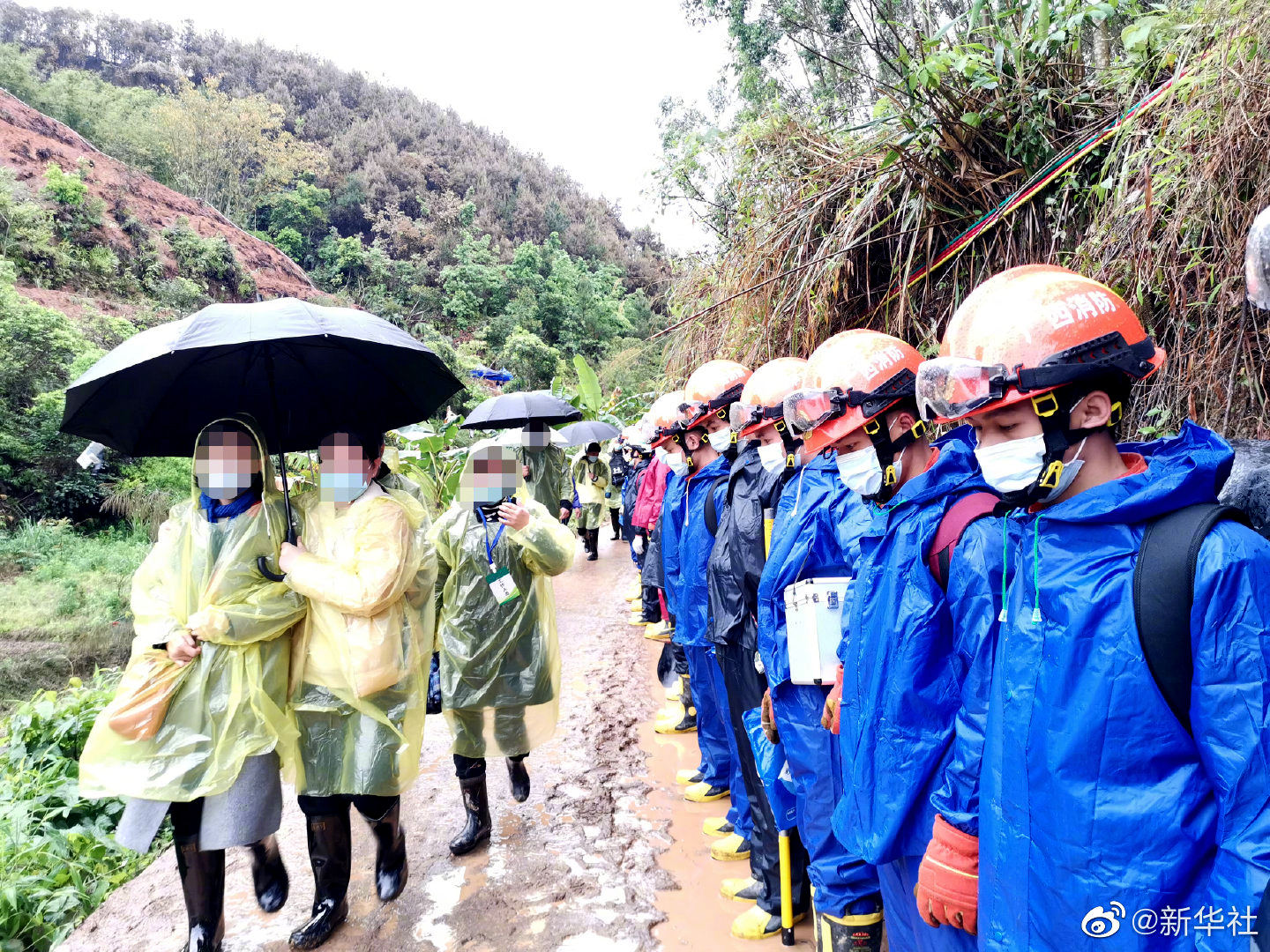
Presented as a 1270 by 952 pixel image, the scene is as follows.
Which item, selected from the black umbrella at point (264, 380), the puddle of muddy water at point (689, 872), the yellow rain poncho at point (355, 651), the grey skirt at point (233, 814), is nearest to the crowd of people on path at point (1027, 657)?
the puddle of muddy water at point (689, 872)

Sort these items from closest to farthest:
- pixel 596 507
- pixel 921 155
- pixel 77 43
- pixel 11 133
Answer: pixel 921 155 < pixel 596 507 < pixel 11 133 < pixel 77 43

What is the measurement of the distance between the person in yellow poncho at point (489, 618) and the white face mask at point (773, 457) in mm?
1063

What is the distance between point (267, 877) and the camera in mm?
3170

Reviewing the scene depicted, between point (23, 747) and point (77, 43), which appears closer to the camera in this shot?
point (23, 747)

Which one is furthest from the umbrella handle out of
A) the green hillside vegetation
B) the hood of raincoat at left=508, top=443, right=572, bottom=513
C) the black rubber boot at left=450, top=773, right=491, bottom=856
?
the hood of raincoat at left=508, top=443, right=572, bottom=513

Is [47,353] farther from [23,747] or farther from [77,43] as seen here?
[77,43]

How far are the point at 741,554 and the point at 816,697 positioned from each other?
82cm

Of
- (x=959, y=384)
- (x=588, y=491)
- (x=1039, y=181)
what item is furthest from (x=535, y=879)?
(x=588, y=491)

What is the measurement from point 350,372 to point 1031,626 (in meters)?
3.00

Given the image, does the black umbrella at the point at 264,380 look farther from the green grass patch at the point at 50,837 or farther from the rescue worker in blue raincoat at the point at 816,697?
the green grass patch at the point at 50,837

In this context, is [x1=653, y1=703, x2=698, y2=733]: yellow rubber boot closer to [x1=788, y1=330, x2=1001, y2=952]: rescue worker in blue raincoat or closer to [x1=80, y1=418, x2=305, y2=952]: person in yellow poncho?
[x1=80, y1=418, x2=305, y2=952]: person in yellow poncho

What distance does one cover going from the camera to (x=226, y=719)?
111 inches


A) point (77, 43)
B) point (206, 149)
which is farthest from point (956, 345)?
point (77, 43)

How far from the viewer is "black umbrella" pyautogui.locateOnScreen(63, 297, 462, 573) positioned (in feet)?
8.59
